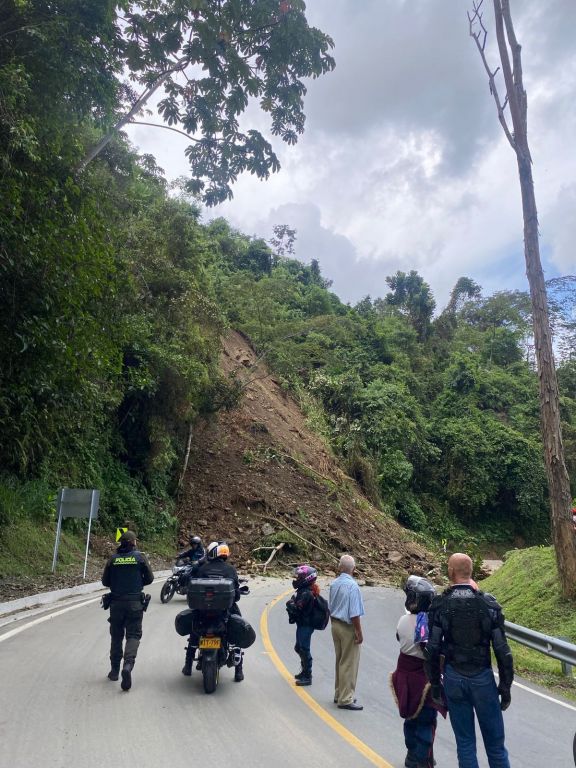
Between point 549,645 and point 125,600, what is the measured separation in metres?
6.29

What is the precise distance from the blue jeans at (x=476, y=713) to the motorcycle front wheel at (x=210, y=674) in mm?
3306

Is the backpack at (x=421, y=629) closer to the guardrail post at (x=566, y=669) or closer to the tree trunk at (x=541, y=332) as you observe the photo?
the guardrail post at (x=566, y=669)

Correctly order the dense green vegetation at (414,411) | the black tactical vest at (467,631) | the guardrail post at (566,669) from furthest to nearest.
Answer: the dense green vegetation at (414,411) < the guardrail post at (566,669) < the black tactical vest at (467,631)

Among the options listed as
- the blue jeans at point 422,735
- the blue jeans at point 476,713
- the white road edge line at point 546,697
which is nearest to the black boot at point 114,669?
the blue jeans at point 422,735

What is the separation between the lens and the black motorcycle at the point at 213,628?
671 cm

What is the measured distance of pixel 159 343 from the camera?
2281 centimetres

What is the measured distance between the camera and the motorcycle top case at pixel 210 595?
6797mm

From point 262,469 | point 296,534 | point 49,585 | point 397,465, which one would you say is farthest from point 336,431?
point 49,585

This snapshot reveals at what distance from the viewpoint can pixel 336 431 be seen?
126 ft

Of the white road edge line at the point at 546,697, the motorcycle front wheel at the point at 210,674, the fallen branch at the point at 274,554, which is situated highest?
the motorcycle front wheel at the point at 210,674

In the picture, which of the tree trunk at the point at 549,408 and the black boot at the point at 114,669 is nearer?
the black boot at the point at 114,669

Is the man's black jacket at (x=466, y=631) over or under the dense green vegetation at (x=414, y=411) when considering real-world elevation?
under

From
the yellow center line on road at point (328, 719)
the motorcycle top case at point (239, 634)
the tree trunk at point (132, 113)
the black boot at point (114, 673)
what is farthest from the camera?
the tree trunk at point (132, 113)

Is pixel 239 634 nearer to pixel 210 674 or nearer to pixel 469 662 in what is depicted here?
pixel 210 674
